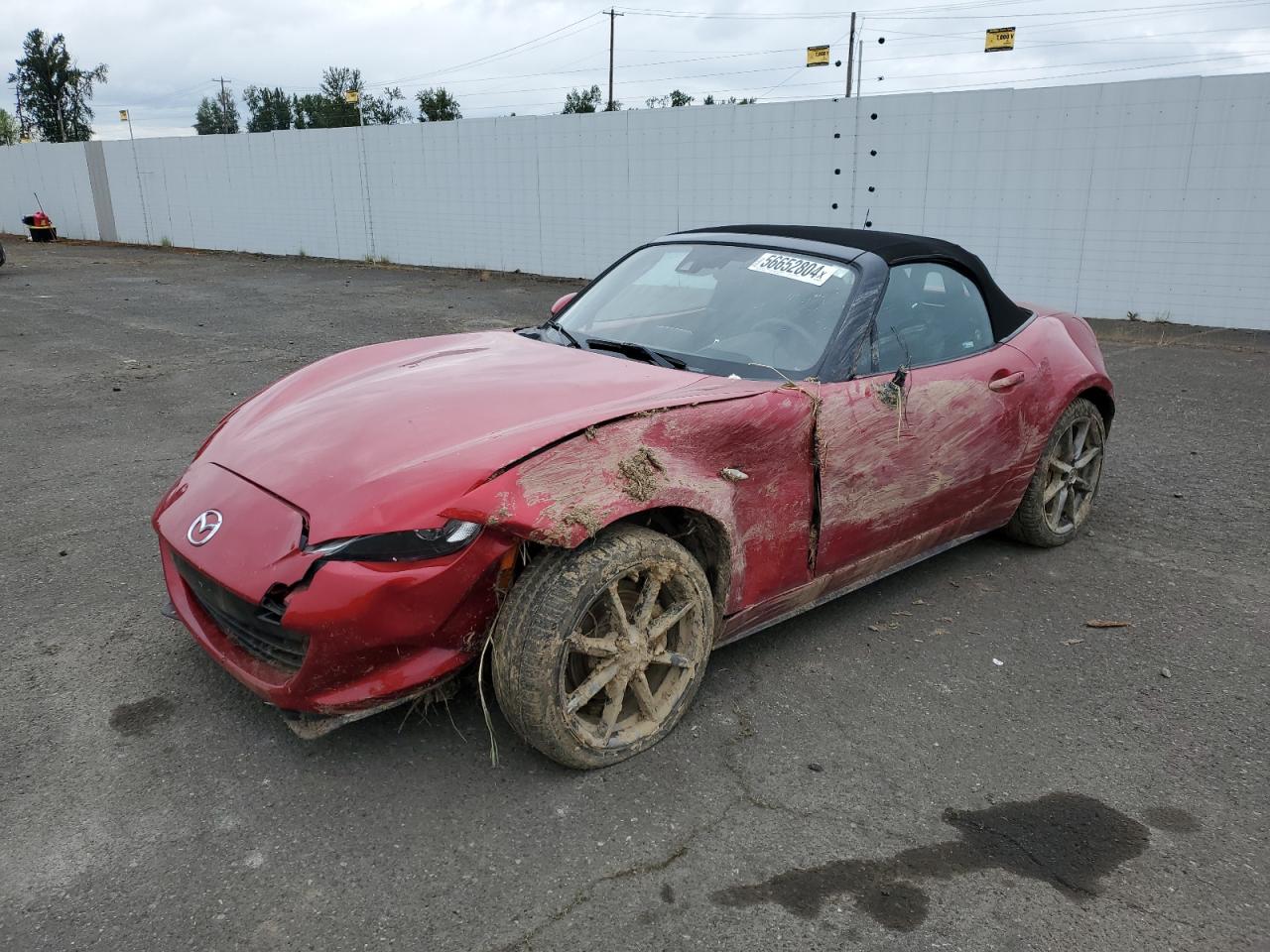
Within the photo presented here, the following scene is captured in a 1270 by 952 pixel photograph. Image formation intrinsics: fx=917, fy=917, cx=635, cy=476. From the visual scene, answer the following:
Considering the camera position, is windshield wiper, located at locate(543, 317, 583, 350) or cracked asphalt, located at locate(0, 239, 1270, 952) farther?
windshield wiper, located at locate(543, 317, 583, 350)

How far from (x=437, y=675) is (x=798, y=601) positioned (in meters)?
1.34

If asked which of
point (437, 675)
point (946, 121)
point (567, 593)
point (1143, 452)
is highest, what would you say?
point (946, 121)

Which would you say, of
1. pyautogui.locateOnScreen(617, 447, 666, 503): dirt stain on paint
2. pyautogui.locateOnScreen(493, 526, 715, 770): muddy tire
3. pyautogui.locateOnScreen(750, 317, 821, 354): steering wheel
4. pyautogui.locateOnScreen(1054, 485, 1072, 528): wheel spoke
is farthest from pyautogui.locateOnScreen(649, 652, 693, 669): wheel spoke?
pyautogui.locateOnScreen(1054, 485, 1072, 528): wheel spoke

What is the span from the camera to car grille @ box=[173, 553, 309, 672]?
2385 mm

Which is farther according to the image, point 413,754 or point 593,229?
point 593,229

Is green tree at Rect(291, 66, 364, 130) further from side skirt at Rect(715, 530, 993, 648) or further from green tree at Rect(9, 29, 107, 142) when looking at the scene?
side skirt at Rect(715, 530, 993, 648)

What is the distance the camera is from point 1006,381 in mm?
3811

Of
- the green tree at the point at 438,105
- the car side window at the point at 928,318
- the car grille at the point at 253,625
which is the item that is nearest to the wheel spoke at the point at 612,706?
the car grille at the point at 253,625

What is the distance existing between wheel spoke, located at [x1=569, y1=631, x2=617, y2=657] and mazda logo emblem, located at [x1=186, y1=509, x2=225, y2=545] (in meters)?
1.05

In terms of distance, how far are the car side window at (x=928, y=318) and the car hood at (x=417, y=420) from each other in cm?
73

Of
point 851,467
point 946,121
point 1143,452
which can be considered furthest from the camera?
point 946,121

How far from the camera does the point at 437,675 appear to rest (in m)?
2.43

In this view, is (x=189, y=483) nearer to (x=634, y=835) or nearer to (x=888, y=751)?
(x=634, y=835)

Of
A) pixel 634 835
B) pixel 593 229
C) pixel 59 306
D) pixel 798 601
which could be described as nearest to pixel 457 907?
pixel 634 835
